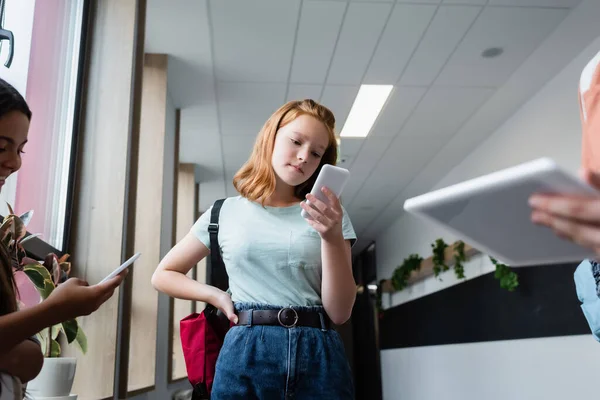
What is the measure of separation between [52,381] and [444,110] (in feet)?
14.2

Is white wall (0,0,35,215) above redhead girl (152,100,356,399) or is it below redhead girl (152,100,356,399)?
above

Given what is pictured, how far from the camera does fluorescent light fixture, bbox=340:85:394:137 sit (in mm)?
4875

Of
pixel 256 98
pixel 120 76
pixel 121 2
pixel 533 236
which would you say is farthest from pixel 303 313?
pixel 256 98

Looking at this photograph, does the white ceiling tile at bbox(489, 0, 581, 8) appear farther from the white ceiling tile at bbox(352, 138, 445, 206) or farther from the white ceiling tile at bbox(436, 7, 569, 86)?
the white ceiling tile at bbox(352, 138, 445, 206)

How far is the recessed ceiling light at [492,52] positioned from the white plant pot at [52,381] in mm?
3649

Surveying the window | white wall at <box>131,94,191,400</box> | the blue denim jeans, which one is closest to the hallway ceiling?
white wall at <box>131,94,191,400</box>

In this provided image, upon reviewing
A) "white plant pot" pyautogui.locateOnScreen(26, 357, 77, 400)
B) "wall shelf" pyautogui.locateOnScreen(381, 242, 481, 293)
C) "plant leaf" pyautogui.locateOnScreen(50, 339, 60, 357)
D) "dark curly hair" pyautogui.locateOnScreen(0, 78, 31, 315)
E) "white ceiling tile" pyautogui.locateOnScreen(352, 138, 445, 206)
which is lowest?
"white plant pot" pyautogui.locateOnScreen(26, 357, 77, 400)

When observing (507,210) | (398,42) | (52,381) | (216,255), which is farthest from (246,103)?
(507,210)

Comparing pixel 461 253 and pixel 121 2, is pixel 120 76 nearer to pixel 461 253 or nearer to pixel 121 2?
pixel 121 2

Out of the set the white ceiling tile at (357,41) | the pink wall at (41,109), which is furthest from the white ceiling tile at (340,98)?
the pink wall at (41,109)

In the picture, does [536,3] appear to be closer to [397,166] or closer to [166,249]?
[397,166]

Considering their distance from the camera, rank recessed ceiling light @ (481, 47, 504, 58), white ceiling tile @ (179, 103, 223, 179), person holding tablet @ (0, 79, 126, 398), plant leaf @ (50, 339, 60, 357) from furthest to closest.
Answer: white ceiling tile @ (179, 103, 223, 179) → recessed ceiling light @ (481, 47, 504, 58) → plant leaf @ (50, 339, 60, 357) → person holding tablet @ (0, 79, 126, 398)

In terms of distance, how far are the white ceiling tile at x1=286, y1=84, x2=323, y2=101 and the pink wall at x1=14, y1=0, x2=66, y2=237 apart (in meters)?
2.40

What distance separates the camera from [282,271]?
1.34m
